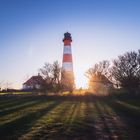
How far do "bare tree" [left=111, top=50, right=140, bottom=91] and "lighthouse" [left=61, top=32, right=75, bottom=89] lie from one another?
39.1 feet

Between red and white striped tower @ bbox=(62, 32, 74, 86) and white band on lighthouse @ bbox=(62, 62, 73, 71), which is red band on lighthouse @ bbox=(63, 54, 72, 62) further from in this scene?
white band on lighthouse @ bbox=(62, 62, 73, 71)

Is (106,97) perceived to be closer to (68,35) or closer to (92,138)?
(68,35)

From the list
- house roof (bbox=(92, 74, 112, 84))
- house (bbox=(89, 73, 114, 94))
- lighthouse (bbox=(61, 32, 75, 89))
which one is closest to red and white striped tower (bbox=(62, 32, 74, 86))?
lighthouse (bbox=(61, 32, 75, 89))

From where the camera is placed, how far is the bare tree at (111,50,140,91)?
73812mm

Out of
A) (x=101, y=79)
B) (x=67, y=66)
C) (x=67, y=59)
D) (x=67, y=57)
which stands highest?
(x=67, y=57)

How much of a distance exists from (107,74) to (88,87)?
810 centimetres

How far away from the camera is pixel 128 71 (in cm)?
7550

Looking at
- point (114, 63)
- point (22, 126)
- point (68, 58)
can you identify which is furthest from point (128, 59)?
point (22, 126)

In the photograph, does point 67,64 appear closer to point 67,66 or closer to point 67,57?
point 67,66

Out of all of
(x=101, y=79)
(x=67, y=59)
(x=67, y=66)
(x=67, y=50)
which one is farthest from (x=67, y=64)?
(x=101, y=79)

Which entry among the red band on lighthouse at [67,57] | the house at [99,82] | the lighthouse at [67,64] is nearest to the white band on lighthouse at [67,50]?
the lighthouse at [67,64]

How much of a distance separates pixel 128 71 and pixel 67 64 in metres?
16.4

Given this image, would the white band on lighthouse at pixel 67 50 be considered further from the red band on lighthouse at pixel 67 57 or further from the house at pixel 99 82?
the house at pixel 99 82

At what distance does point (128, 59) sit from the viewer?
77812 mm
